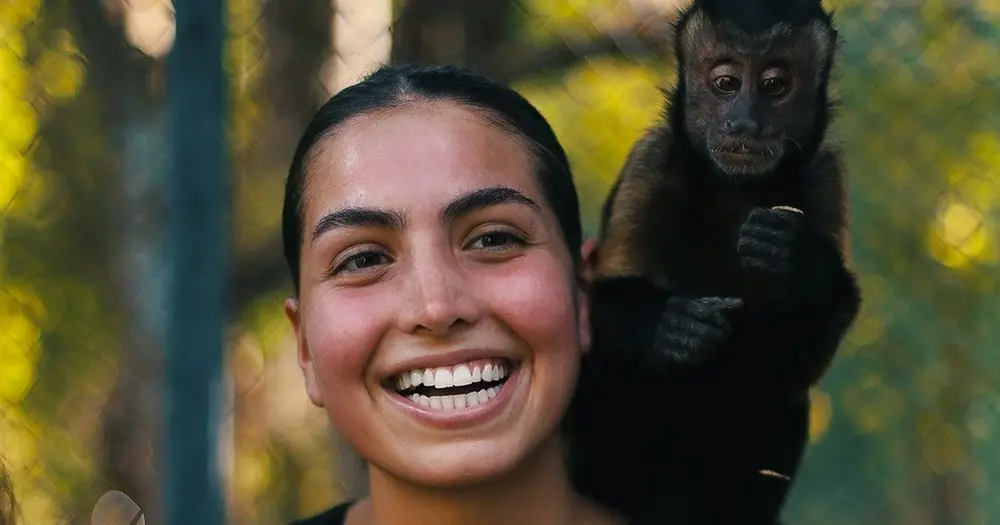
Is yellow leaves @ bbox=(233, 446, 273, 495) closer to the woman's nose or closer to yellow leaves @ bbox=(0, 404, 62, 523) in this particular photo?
yellow leaves @ bbox=(0, 404, 62, 523)

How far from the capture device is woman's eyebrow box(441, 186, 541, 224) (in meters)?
1.67

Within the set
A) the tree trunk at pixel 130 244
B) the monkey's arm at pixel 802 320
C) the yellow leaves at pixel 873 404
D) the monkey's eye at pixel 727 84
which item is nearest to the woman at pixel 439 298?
the monkey's arm at pixel 802 320

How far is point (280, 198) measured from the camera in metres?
4.14

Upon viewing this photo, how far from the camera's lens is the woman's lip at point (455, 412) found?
1639 mm

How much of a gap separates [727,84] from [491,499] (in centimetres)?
108

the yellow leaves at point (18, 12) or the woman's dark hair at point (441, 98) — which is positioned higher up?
the yellow leaves at point (18, 12)

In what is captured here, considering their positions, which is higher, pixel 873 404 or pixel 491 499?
pixel 873 404

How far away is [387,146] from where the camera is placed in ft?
5.65

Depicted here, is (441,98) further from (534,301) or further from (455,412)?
(455,412)

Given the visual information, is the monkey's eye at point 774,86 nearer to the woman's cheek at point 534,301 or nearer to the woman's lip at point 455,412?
the woman's cheek at point 534,301

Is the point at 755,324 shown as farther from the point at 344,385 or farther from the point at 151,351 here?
the point at 151,351

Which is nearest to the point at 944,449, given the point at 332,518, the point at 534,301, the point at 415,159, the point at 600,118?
the point at 600,118

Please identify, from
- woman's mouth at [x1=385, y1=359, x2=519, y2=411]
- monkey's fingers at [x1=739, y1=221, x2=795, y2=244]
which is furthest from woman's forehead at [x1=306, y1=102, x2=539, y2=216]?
monkey's fingers at [x1=739, y1=221, x2=795, y2=244]

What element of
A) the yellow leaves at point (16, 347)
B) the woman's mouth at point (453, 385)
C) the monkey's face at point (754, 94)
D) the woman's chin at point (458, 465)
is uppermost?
the monkey's face at point (754, 94)
